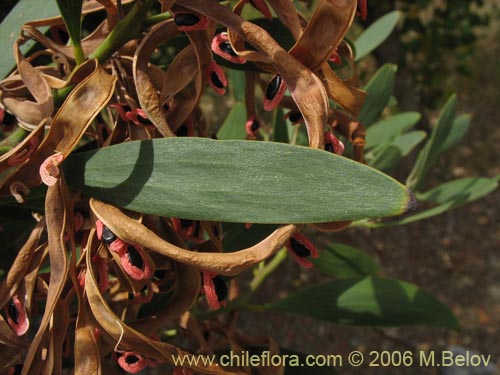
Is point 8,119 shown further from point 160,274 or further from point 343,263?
point 343,263

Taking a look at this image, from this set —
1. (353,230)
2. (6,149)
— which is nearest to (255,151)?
(6,149)

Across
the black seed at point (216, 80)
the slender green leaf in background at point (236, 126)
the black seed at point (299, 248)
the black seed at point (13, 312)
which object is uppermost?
the black seed at point (216, 80)

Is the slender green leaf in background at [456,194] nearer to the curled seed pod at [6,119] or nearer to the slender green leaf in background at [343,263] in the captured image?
the slender green leaf in background at [343,263]

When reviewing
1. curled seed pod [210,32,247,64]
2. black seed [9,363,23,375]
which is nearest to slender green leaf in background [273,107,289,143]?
curled seed pod [210,32,247,64]

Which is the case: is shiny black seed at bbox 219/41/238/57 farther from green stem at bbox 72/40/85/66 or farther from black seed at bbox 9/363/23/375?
black seed at bbox 9/363/23/375

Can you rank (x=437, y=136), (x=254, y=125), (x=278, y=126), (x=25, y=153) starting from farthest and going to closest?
(x=437, y=136) < (x=278, y=126) < (x=254, y=125) < (x=25, y=153)

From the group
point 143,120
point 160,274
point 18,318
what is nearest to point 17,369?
point 18,318

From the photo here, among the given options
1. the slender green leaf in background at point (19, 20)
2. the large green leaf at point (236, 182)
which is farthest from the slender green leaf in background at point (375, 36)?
the large green leaf at point (236, 182)

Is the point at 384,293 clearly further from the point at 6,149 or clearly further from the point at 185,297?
the point at 6,149
